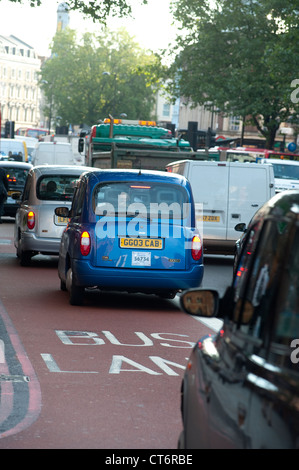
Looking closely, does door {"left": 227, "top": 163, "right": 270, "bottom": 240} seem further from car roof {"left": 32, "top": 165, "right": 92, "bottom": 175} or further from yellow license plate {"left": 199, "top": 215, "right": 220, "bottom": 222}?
car roof {"left": 32, "top": 165, "right": 92, "bottom": 175}

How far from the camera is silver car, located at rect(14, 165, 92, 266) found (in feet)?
Result: 59.1

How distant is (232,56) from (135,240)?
46.1m

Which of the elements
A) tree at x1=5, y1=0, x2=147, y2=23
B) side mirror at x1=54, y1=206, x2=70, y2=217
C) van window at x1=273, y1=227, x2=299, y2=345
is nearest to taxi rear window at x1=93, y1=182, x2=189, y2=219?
side mirror at x1=54, y1=206, x2=70, y2=217

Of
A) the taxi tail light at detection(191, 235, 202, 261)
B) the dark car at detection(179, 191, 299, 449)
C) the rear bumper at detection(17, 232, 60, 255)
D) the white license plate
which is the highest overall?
the dark car at detection(179, 191, 299, 449)

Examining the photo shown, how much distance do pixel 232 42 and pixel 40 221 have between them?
139ft

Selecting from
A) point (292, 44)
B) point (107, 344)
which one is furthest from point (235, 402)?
point (292, 44)

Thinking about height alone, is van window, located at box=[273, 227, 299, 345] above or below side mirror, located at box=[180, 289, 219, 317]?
above

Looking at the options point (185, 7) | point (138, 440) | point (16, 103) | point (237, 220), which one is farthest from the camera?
point (16, 103)

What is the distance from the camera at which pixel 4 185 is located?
Answer: 71.2ft

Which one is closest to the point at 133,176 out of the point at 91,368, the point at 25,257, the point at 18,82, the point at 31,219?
the point at 91,368

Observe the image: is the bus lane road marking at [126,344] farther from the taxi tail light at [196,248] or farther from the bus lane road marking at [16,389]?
the taxi tail light at [196,248]

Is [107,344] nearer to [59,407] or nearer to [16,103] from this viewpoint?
[59,407]

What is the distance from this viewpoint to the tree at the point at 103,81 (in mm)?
116812

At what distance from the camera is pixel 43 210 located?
1805 centimetres
